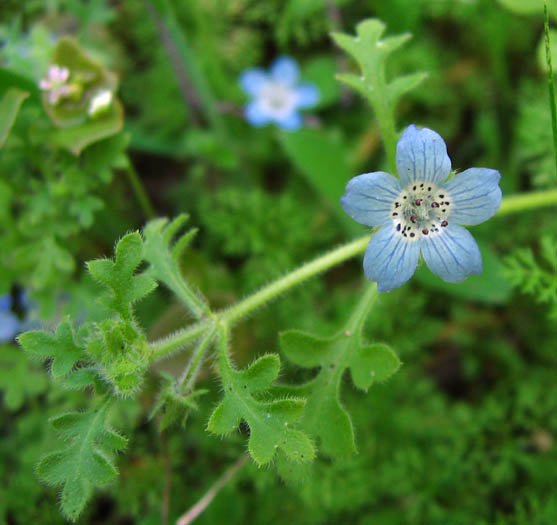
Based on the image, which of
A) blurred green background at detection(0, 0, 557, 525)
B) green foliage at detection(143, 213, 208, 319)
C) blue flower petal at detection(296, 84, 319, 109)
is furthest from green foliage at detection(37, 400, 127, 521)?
blue flower petal at detection(296, 84, 319, 109)

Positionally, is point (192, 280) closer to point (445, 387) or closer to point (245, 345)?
point (245, 345)

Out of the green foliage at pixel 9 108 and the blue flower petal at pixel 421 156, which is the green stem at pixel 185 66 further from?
the blue flower petal at pixel 421 156

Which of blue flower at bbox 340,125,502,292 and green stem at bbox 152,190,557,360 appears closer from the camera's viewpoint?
blue flower at bbox 340,125,502,292

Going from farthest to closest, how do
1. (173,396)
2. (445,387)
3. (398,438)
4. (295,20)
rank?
(295,20) < (445,387) < (398,438) < (173,396)

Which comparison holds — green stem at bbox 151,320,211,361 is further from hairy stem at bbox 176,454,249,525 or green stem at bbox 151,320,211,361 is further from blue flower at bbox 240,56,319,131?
blue flower at bbox 240,56,319,131

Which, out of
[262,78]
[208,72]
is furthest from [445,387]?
[208,72]

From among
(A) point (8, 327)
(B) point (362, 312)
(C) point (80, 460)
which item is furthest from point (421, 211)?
(A) point (8, 327)
